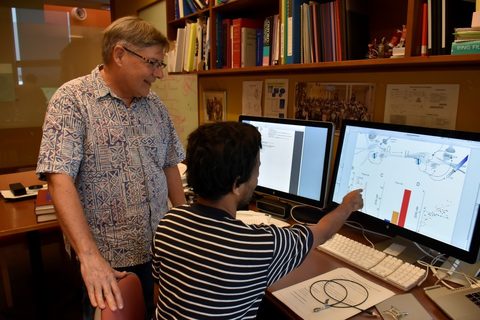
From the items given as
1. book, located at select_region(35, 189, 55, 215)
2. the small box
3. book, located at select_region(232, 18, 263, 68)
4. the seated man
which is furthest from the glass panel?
the seated man

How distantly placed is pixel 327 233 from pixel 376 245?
425 millimetres

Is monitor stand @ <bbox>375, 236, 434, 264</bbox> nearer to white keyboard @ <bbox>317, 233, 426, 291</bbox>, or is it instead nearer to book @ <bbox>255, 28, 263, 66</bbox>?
white keyboard @ <bbox>317, 233, 426, 291</bbox>

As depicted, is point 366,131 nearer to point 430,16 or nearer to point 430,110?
point 430,110

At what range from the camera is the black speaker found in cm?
171

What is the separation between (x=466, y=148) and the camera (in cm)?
110

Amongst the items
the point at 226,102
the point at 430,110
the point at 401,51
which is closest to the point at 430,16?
the point at 401,51

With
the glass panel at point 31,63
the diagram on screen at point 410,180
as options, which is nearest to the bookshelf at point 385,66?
the diagram on screen at point 410,180

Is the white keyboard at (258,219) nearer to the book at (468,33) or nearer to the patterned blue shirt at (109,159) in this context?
the patterned blue shirt at (109,159)

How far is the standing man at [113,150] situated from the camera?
125cm

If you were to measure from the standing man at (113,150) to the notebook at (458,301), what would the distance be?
101 cm

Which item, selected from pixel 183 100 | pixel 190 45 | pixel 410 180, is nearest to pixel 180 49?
pixel 190 45

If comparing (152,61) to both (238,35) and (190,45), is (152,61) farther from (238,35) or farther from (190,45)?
(190,45)

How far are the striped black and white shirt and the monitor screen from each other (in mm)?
643

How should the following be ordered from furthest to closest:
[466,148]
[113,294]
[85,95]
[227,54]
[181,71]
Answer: [181,71]
[227,54]
[85,95]
[466,148]
[113,294]
